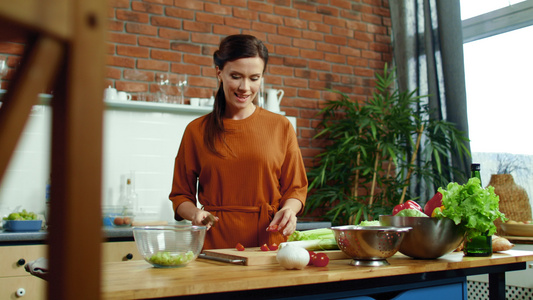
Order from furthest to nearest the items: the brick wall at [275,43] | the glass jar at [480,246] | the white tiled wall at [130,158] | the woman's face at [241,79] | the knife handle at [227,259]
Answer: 1. the brick wall at [275,43]
2. the white tiled wall at [130,158]
3. the woman's face at [241,79]
4. the glass jar at [480,246]
5. the knife handle at [227,259]

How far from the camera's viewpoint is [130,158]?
3.59 metres

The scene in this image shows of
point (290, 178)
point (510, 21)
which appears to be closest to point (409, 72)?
point (510, 21)

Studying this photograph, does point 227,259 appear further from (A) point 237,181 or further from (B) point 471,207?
(B) point 471,207

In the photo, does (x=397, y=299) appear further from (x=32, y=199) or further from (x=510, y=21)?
(x=510, y=21)

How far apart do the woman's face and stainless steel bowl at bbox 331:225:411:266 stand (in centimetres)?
72

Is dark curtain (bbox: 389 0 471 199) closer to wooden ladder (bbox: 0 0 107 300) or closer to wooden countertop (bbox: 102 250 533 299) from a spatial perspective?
wooden countertop (bbox: 102 250 533 299)

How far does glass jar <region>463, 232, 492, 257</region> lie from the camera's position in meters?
1.88

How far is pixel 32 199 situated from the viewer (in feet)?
11.0

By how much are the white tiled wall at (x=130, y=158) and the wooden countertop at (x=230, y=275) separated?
6.56 feet

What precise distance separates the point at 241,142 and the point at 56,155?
172 cm

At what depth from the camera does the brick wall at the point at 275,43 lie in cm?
379

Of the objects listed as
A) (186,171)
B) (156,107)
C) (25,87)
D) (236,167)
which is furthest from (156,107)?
(25,87)

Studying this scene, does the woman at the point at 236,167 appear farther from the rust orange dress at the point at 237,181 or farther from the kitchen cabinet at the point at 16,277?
the kitchen cabinet at the point at 16,277

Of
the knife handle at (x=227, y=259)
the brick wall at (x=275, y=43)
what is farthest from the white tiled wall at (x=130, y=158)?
the knife handle at (x=227, y=259)
